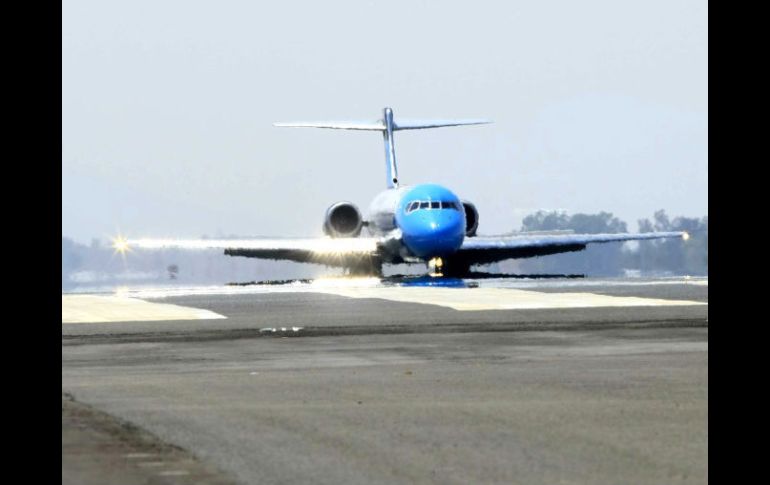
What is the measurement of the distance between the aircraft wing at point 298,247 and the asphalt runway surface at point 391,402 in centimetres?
4338

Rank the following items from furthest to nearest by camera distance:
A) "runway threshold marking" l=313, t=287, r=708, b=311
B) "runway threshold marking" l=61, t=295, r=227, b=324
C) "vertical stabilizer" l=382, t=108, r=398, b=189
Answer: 1. "vertical stabilizer" l=382, t=108, r=398, b=189
2. "runway threshold marking" l=313, t=287, r=708, b=311
3. "runway threshold marking" l=61, t=295, r=227, b=324

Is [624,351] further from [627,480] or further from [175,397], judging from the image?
[627,480]

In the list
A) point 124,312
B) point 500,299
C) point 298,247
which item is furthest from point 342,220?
point 124,312

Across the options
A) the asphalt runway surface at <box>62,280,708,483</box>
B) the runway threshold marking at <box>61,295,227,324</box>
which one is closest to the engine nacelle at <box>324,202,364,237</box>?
the runway threshold marking at <box>61,295,227,324</box>

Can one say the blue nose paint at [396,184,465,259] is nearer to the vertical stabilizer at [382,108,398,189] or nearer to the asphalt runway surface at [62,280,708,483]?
the vertical stabilizer at [382,108,398,189]

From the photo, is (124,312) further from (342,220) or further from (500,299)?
(342,220)

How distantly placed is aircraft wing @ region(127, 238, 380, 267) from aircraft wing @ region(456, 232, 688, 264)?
464 cm

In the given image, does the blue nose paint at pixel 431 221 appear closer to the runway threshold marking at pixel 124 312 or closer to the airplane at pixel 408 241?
the airplane at pixel 408 241

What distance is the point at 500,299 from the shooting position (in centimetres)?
4191

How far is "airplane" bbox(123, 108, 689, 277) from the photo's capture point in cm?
6794

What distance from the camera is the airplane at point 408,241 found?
67938mm
